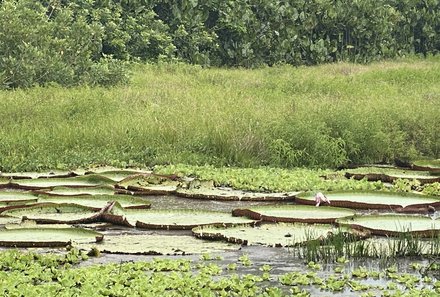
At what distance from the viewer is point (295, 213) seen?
7.97 metres

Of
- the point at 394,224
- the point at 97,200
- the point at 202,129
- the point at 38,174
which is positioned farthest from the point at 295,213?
the point at 202,129

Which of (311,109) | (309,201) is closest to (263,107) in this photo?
(311,109)

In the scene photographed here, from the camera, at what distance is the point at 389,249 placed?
6691mm

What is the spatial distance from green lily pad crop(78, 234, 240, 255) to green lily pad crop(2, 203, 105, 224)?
1.61 feet

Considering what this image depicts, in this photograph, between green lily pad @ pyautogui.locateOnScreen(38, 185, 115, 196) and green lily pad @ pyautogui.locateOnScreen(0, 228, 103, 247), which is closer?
green lily pad @ pyautogui.locateOnScreen(0, 228, 103, 247)

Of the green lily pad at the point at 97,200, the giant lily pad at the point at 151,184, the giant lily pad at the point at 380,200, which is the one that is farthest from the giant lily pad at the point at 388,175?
the green lily pad at the point at 97,200

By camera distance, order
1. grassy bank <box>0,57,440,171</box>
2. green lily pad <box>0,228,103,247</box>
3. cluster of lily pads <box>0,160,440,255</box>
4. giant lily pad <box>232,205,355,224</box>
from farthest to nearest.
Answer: grassy bank <box>0,57,440,171</box> < giant lily pad <box>232,205,355,224</box> < cluster of lily pads <box>0,160,440,255</box> < green lily pad <box>0,228,103,247</box>

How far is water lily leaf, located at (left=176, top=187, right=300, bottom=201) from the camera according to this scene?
8.77 metres

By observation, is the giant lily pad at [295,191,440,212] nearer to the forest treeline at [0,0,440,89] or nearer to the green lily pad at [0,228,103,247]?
the green lily pad at [0,228,103,247]

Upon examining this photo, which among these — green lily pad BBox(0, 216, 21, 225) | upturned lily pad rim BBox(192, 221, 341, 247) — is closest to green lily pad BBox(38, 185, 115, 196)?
green lily pad BBox(0, 216, 21, 225)

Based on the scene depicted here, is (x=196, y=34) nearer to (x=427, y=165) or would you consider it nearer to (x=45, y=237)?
(x=427, y=165)

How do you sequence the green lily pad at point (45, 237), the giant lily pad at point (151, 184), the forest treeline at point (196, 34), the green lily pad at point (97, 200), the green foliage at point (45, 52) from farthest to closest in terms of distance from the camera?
the forest treeline at point (196, 34) < the green foliage at point (45, 52) < the giant lily pad at point (151, 184) < the green lily pad at point (97, 200) < the green lily pad at point (45, 237)

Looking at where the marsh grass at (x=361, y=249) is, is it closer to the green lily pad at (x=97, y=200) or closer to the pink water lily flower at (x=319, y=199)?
the pink water lily flower at (x=319, y=199)

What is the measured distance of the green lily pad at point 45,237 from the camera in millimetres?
6820
